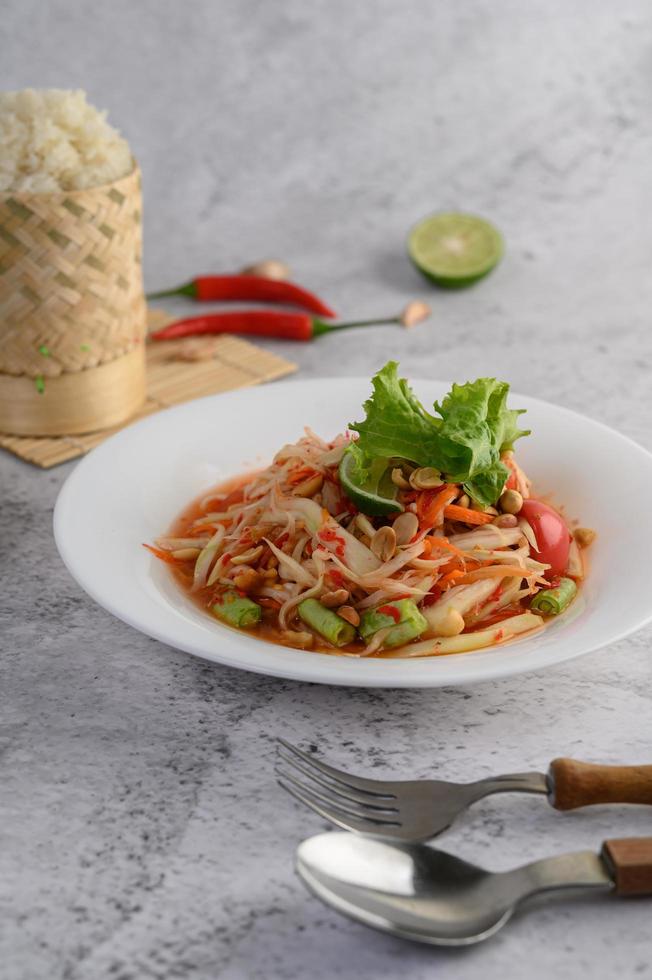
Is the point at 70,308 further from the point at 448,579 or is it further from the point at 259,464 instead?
the point at 448,579

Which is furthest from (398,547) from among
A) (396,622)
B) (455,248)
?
(455,248)

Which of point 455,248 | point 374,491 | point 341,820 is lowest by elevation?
point 341,820

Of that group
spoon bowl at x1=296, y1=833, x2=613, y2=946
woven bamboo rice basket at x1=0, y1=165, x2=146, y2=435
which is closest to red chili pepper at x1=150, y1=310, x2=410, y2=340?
woven bamboo rice basket at x1=0, y1=165, x2=146, y2=435

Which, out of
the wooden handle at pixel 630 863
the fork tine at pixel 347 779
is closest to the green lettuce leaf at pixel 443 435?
the fork tine at pixel 347 779

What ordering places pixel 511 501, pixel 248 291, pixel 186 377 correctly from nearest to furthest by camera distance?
pixel 511 501, pixel 186 377, pixel 248 291

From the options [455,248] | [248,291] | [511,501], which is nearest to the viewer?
[511,501]
